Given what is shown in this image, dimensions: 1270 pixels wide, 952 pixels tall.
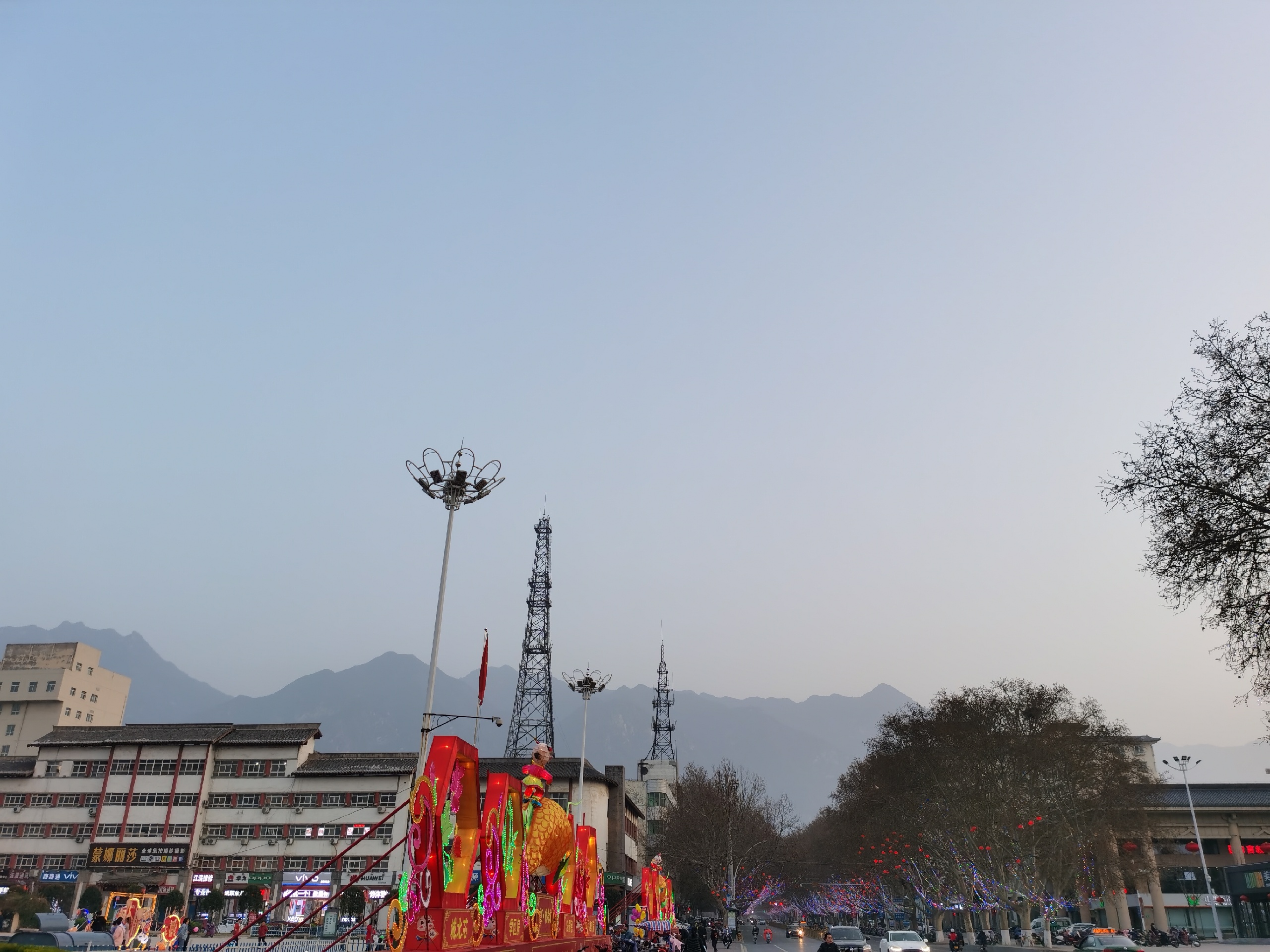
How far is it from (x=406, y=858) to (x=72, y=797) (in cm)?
6355

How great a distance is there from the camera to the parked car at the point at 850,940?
1451 inches

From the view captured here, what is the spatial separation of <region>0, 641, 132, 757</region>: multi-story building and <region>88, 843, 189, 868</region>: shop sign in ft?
142

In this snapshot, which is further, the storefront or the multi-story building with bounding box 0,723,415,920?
the multi-story building with bounding box 0,723,415,920

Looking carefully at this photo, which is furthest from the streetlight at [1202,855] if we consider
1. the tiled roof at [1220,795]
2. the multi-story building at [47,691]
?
the multi-story building at [47,691]

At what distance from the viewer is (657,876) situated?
3294cm

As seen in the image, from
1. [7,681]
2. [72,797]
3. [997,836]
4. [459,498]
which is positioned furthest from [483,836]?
[7,681]

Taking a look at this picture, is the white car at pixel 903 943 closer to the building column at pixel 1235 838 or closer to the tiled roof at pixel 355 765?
the tiled roof at pixel 355 765

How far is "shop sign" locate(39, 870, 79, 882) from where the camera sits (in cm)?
5534

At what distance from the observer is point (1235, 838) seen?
213 feet

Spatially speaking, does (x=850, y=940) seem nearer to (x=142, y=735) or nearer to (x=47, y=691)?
(x=142, y=735)

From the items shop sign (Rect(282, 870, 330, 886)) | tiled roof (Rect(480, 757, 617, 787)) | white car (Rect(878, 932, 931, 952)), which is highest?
tiled roof (Rect(480, 757, 617, 787))

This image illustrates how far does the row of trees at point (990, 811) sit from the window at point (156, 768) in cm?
3850

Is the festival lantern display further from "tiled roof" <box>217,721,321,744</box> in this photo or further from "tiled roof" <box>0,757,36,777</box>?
"tiled roof" <box>0,757,36,777</box>

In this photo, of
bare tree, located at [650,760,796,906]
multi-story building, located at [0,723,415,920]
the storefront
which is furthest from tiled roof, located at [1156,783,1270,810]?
multi-story building, located at [0,723,415,920]
